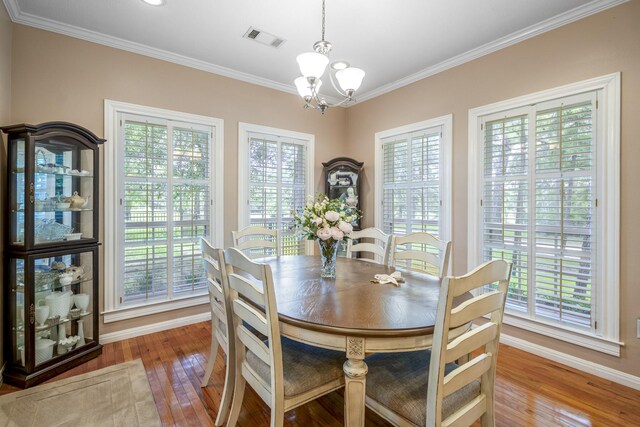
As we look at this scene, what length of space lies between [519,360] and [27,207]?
393cm

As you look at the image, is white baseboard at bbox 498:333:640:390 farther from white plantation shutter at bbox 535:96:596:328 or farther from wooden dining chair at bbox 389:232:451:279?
wooden dining chair at bbox 389:232:451:279

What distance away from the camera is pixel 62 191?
8.18 feet

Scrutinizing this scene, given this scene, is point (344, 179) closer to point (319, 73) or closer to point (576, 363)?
point (319, 73)

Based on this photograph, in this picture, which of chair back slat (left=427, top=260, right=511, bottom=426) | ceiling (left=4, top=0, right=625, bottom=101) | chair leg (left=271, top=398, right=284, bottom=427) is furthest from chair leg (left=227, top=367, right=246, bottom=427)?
ceiling (left=4, top=0, right=625, bottom=101)

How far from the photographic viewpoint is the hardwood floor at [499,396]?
6.16ft

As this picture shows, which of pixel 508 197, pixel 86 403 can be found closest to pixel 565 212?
pixel 508 197

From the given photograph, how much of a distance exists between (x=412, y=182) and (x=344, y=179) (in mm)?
936

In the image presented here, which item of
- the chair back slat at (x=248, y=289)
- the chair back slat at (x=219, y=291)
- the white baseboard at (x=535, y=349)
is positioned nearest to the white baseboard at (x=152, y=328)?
the white baseboard at (x=535, y=349)

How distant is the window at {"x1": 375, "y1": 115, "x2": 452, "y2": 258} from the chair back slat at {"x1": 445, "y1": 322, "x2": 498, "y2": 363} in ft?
6.87

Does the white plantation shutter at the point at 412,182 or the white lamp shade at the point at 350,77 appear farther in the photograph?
the white plantation shutter at the point at 412,182

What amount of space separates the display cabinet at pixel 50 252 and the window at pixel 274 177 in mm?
1442

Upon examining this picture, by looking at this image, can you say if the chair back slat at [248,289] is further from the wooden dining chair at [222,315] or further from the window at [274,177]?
the window at [274,177]

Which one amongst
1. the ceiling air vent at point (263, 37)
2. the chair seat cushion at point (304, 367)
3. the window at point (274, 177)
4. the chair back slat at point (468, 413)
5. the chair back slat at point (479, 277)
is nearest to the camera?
the chair back slat at point (479, 277)

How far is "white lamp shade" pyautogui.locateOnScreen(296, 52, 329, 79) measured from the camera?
1.92 meters
